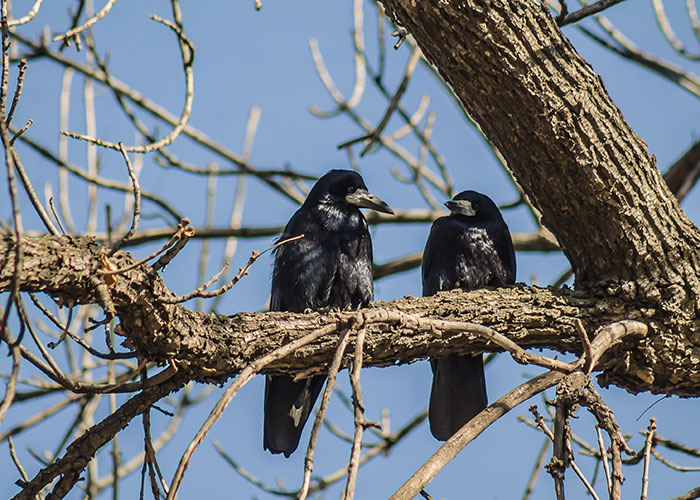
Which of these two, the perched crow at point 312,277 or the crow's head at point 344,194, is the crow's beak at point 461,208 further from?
the perched crow at point 312,277

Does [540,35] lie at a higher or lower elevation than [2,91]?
higher

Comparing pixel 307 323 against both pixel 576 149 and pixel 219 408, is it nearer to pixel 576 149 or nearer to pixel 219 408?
pixel 576 149

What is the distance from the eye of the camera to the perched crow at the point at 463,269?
493cm

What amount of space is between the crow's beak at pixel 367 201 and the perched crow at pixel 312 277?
0.21 ft

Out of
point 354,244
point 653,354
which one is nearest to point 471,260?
point 354,244

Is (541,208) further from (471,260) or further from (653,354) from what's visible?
(471,260)

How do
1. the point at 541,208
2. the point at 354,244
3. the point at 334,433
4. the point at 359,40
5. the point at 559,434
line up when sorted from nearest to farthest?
the point at 559,434, the point at 541,208, the point at 354,244, the point at 334,433, the point at 359,40

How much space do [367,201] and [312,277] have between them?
73cm

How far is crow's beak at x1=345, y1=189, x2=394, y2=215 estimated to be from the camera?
5.31 meters

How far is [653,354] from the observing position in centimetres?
375

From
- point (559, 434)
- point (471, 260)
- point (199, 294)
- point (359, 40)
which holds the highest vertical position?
point (359, 40)

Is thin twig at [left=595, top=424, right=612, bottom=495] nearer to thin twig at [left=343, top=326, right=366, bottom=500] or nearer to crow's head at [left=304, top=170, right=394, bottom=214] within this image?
thin twig at [left=343, top=326, right=366, bottom=500]

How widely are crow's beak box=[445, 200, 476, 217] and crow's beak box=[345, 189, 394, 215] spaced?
36cm

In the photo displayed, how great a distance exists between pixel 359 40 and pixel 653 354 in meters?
3.43
